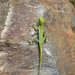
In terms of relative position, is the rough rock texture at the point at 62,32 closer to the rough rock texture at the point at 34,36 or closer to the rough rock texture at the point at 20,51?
the rough rock texture at the point at 34,36

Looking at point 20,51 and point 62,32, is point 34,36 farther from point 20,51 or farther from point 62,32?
point 62,32

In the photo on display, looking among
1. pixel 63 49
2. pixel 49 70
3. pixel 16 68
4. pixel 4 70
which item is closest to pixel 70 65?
pixel 63 49

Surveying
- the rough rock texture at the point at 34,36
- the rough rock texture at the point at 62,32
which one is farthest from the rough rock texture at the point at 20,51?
the rough rock texture at the point at 62,32

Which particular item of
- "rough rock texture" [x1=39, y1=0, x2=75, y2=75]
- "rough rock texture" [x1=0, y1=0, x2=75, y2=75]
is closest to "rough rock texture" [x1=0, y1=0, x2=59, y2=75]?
"rough rock texture" [x1=0, y1=0, x2=75, y2=75]

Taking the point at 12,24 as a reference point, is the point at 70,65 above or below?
below

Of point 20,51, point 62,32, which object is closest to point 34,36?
point 20,51

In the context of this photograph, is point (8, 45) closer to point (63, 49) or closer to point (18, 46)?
point (18, 46)

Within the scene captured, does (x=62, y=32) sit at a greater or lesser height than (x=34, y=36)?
lesser

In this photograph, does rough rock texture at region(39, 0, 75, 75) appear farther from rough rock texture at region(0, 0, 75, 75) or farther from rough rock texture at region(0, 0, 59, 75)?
rough rock texture at region(0, 0, 59, 75)
